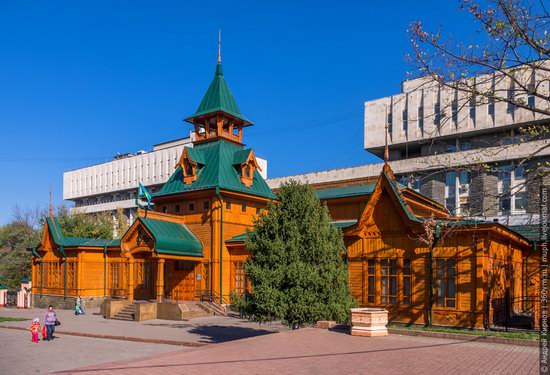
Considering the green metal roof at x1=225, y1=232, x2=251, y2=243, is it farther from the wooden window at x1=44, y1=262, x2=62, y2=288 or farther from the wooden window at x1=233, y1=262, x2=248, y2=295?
the wooden window at x1=44, y1=262, x2=62, y2=288

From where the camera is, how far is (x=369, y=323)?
1725 cm

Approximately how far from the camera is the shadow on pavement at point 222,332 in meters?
20.6

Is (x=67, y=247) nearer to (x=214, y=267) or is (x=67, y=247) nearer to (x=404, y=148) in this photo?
(x=214, y=267)

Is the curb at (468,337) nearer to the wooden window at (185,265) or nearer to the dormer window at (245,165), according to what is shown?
the wooden window at (185,265)

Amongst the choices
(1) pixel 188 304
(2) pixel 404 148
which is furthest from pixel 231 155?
(2) pixel 404 148

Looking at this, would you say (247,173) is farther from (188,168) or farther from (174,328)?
(174,328)

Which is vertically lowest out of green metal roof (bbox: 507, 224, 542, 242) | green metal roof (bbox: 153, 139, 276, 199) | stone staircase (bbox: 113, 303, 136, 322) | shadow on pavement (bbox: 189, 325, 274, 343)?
stone staircase (bbox: 113, 303, 136, 322)

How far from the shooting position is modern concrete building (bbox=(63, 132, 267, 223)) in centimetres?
9294

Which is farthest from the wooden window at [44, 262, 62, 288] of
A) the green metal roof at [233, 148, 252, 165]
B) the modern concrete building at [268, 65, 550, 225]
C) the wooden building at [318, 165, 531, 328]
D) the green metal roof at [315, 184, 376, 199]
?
the modern concrete building at [268, 65, 550, 225]

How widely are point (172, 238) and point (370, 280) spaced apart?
13024 mm

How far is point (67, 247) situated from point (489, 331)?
1147 inches

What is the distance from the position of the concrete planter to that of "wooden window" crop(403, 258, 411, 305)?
13.6 feet

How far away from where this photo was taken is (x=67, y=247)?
3653 cm

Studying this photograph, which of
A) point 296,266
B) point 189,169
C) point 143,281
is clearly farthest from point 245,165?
point 296,266
